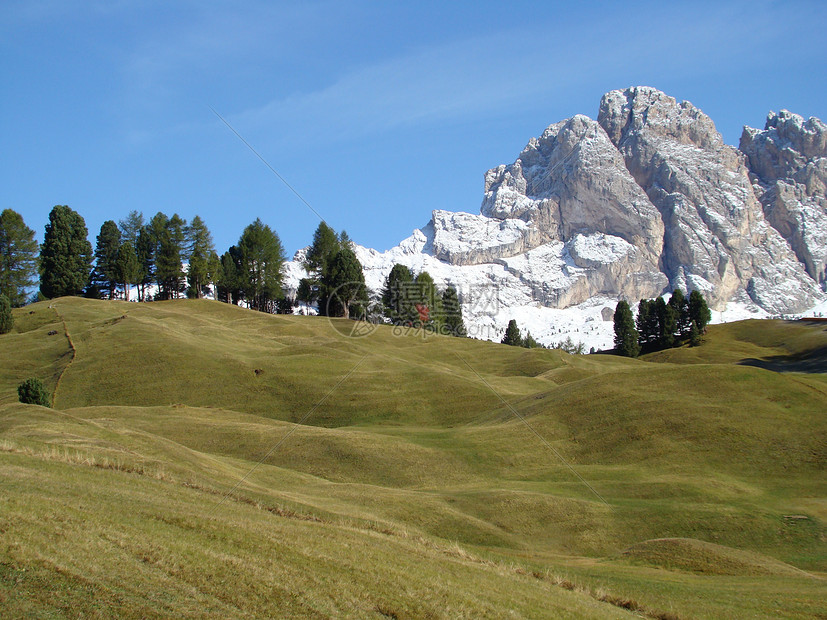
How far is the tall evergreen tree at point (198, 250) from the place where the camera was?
124 m

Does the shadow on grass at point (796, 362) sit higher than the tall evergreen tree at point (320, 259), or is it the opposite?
the tall evergreen tree at point (320, 259)

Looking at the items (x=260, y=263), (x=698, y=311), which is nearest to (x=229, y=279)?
(x=260, y=263)

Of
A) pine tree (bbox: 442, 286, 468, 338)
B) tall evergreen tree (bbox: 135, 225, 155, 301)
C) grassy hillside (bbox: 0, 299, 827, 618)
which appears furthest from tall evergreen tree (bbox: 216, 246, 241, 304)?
grassy hillside (bbox: 0, 299, 827, 618)

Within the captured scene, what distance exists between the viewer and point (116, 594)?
12609 mm

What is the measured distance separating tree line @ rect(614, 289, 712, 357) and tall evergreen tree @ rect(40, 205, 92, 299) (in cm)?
10341

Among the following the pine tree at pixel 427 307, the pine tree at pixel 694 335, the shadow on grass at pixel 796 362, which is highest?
the pine tree at pixel 427 307

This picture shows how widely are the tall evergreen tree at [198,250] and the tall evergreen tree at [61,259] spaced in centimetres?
1774

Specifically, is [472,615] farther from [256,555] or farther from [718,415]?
[718,415]

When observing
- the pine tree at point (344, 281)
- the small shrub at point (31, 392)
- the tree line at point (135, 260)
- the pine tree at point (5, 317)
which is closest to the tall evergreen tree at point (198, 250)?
the tree line at point (135, 260)

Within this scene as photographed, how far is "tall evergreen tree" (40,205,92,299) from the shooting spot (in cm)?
11344

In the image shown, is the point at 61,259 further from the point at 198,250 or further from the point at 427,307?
the point at 427,307

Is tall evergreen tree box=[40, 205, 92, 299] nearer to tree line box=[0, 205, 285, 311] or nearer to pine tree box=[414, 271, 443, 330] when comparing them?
tree line box=[0, 205, 285, 311]

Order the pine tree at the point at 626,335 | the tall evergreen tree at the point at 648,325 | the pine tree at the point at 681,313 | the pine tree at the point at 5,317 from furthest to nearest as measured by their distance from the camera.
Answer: the tall evergreen tree at the point at 648,325 → the pine tree at the point at 626,335 → the pine tree at the point at 681,313 → the pine tree at the point at 5,317

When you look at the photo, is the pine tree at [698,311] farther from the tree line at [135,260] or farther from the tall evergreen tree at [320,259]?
the tree line at [135,260]
